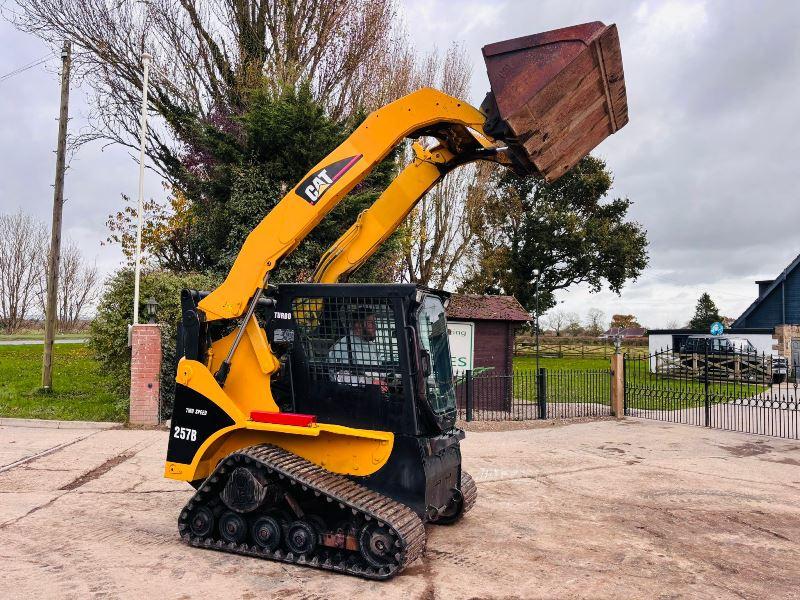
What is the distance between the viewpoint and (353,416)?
541 cm

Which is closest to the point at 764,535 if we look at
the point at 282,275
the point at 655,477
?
the point at 655,477

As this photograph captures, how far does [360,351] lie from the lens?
17.8 feet

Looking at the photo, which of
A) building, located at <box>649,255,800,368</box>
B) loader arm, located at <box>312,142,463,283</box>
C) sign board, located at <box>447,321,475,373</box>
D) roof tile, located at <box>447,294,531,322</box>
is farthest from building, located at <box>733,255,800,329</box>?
loader arm, located at <box>312,142,463,283</box>

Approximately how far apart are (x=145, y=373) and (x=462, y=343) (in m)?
7.00

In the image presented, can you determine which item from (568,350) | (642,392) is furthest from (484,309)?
(568,350)

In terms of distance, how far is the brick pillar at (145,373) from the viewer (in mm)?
11859

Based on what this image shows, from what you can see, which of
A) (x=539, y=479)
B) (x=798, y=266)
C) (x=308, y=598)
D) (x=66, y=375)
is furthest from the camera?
(x=798, y=266)

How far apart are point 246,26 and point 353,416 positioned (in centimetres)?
1864

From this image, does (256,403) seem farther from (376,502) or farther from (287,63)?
(287,63)

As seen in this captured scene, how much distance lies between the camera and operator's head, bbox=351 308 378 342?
5359 millimetres

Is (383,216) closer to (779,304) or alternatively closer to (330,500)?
(330,500)

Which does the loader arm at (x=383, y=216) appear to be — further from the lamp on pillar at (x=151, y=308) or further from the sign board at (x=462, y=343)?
the sign board at (x=462, y=343)

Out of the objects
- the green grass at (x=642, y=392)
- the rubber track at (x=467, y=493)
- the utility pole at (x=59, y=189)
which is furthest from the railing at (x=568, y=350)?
the rubber track at (x=467, y=493)

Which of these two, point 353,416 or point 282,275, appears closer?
point 353,416
